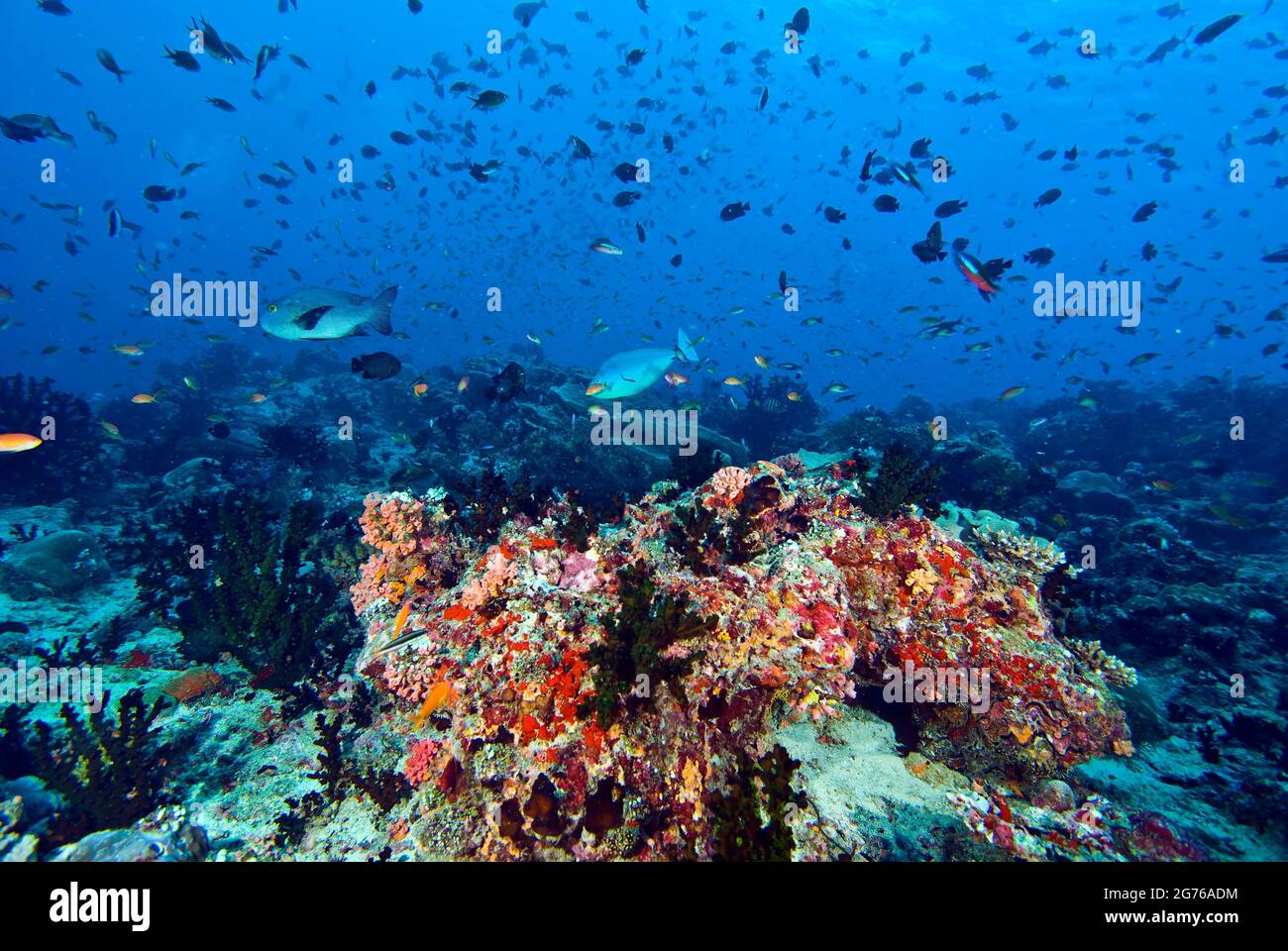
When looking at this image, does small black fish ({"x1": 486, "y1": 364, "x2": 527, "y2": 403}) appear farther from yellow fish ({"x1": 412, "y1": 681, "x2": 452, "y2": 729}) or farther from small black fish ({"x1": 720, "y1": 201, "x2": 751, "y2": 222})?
yellow fish ({"x1": 412, "y1": 681, "x2": 452, "y2": 729})

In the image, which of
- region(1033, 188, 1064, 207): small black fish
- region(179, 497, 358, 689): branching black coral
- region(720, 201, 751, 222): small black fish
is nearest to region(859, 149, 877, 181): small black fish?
region(720, 201, 751, 222): small black fish

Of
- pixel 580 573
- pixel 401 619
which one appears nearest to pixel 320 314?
pixel 401 619

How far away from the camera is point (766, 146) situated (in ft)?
288

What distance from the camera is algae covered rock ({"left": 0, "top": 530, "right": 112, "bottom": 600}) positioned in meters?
7.16

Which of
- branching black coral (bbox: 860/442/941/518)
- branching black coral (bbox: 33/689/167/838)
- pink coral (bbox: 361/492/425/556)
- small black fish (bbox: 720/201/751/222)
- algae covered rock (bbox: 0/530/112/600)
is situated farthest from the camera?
small black fish (bbox: 720/201/751/222)

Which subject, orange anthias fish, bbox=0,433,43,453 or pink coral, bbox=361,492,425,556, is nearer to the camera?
pink coral, bbox=361,492,425,556

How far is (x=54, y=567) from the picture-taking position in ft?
24.3

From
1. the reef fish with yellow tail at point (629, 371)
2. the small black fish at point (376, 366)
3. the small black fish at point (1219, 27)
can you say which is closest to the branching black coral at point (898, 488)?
the reef fish with yellow tail at point (629, 371)

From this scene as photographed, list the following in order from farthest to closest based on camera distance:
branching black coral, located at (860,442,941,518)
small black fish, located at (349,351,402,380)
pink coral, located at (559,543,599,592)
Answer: small black fish, located at (349,351,402,380) < branching black coral, located at (860,442,941,518) < pink coral, located at (559,543,599,592)

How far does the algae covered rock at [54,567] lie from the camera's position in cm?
716

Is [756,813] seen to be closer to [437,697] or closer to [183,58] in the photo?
[437,697]
